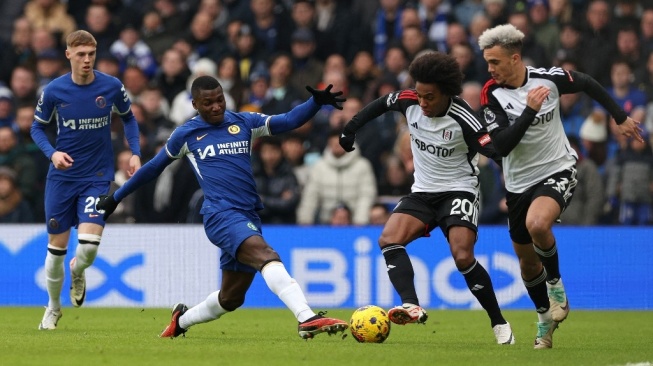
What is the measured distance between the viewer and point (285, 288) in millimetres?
9539

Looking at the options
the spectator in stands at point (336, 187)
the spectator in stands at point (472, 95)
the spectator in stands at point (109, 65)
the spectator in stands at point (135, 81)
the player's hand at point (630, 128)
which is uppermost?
the spectator in stands at point (109, 65)

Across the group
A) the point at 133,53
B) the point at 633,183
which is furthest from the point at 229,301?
the point at 133,53

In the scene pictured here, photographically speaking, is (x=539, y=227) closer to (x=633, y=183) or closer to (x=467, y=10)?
(x=633, y=183)

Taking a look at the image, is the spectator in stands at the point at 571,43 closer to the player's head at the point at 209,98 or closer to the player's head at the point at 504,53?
the player's head at the point at 504,53

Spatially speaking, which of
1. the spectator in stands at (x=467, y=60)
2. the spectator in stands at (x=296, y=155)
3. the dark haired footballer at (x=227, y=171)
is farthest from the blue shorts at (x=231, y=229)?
the spectator in stands at (x=467, y=60)

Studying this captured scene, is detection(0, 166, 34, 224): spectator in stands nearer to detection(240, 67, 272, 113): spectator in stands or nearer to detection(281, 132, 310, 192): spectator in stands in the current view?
detection(240, 67, 272, 113): spectator in stands

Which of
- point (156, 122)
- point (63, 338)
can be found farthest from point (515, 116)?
point (156, 122)

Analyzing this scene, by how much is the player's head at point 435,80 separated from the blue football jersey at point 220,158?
148 centimetres

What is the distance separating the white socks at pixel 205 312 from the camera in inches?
409

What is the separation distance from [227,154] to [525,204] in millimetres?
2460

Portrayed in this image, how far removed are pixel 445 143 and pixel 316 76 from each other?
888cm

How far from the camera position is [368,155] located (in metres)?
17.5

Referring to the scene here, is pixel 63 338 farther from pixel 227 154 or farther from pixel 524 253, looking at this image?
pixel 524 253

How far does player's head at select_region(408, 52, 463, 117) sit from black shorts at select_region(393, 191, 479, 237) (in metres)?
0.72
